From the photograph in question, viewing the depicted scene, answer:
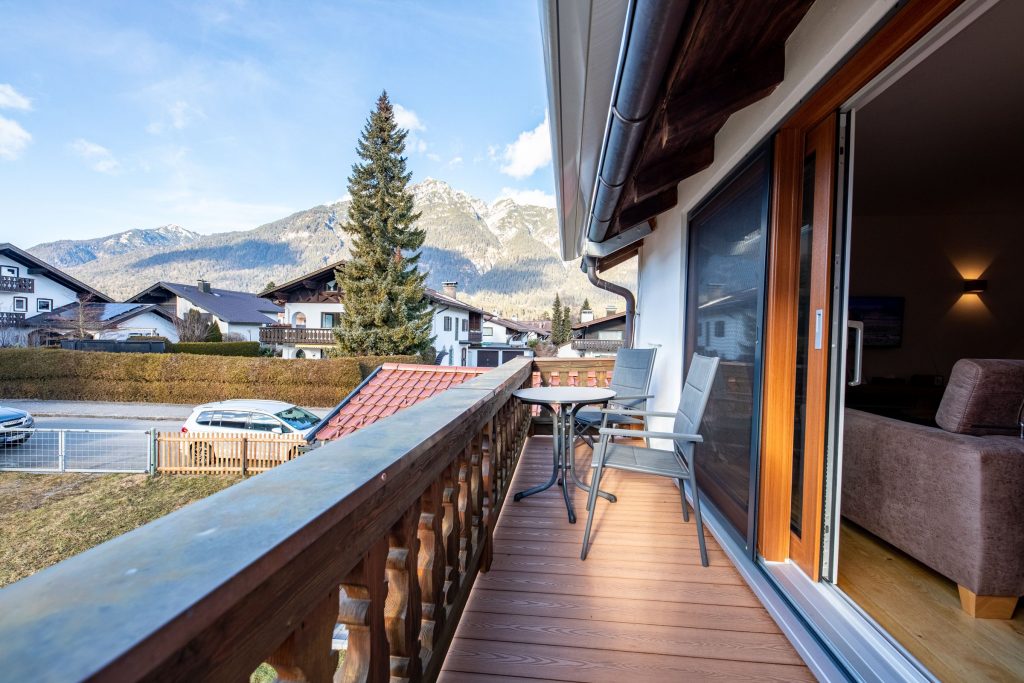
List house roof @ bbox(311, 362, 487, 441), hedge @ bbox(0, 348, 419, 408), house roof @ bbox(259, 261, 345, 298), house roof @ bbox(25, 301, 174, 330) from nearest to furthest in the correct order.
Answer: house roof @ bbox(311, 362, 487, 441)
hedge @ bbox(0, 348, 419, 408)
house roof @ bbox(25, 301, 174, 330)
house roof @ bbox(259, 261, 345, 298)

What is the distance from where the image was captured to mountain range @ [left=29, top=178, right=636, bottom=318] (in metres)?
58.6

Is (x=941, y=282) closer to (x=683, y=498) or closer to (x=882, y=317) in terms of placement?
(x=882, y=317)

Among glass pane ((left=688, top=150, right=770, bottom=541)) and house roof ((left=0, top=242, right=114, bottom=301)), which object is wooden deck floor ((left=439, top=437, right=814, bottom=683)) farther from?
house roof ((left=0, top=242, right=114, bottom=301))

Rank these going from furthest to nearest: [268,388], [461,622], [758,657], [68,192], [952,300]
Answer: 1. [68,192]
2. [268,388]
3. [952,300]
4. [461,622]
5. [758,657]

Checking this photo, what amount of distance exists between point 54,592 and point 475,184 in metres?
104

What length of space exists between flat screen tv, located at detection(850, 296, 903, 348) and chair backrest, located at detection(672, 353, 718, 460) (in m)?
3.68

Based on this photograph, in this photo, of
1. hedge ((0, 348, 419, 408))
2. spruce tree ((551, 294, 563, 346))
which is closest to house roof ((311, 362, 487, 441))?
hedge ((0, 348, 419, 408))

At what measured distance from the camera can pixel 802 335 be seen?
66.6 inches

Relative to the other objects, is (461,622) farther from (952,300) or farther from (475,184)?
(475,184)

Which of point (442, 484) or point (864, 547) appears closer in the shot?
point (442, 484)

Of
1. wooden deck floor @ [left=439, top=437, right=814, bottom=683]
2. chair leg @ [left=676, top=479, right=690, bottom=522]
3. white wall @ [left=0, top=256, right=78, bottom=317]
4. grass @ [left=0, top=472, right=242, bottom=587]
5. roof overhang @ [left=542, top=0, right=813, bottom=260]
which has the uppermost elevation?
white wall @ [left=0, top=256, right=78, bottom=317]

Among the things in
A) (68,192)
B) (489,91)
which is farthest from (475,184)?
(489,91)

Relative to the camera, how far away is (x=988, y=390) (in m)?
1.68

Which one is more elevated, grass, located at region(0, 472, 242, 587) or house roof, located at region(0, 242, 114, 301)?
house roof, located at region(0, 242, 114, 301)
